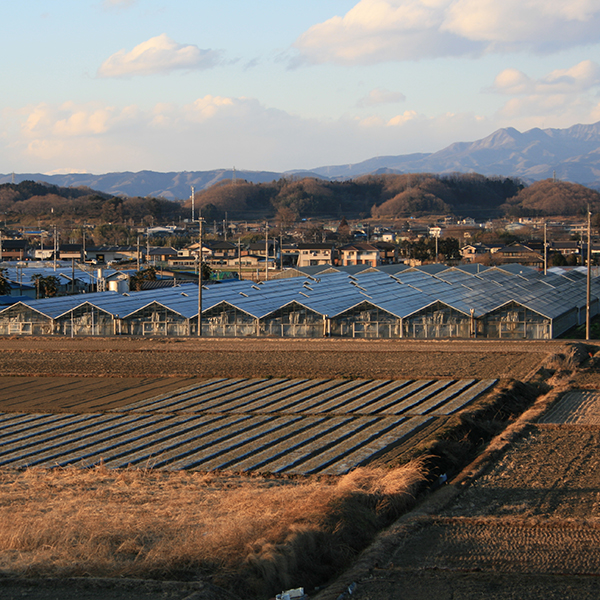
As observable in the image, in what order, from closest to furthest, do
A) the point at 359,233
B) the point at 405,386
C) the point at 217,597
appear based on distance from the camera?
the point at 217,597, the point at 405,386, the point at 359,233

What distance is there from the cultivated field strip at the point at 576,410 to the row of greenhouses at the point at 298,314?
9778 millimetres

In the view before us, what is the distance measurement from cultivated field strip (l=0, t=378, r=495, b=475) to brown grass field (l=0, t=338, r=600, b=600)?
2.75 feet

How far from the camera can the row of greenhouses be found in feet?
97.2

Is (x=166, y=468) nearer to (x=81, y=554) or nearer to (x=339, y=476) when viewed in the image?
(x=339, y=476)

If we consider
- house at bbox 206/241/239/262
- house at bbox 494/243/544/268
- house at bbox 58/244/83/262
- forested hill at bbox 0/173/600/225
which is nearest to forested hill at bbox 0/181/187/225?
forested hill at bbox 0/173/600/225

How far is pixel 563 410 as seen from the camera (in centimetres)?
1798

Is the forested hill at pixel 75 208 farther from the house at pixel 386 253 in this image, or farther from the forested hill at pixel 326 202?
the house at pixel 386 253

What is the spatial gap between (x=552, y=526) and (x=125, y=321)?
23780 millimetres

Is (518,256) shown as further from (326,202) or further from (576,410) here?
(326,202)

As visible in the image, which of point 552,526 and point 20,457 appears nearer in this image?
point 552,526

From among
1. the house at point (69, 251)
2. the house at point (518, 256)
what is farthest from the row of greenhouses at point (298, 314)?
the house at point (69, 251)

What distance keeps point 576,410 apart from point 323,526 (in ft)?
34.0

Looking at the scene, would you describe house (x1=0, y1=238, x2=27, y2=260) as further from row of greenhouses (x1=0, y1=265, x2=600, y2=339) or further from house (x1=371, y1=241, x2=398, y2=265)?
row of greenhouses (x1=0, y1=265, x2=600, y2=339)

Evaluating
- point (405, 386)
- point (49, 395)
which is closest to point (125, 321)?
point (49, 395)
